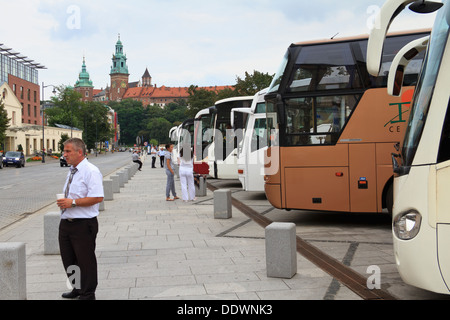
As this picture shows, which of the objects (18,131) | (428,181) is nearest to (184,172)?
(428,181)

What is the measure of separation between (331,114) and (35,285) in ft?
20.9

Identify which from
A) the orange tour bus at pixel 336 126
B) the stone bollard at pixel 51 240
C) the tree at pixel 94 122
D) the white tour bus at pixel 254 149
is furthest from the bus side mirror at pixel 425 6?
the tree at pixel 94 122

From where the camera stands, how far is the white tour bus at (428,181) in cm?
415

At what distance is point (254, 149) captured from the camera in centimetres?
1556

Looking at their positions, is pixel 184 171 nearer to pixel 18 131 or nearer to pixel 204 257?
pixel 204 257

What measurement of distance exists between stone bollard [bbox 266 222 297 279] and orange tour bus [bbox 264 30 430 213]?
12.6ft

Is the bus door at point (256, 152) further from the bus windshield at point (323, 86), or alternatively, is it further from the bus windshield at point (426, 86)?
the bus windshield at point (426, 86)

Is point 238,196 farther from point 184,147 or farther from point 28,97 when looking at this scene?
point 28,97

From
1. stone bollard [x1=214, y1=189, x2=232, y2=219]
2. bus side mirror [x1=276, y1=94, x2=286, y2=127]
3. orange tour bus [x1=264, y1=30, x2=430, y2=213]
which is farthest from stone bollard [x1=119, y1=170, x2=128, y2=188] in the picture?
bus side mirror [x1=276, y1=94, x2=286, y2=127]

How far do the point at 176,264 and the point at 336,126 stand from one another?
15.1 feet

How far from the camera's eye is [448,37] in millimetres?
4426

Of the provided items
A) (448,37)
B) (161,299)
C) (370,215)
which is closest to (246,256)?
(161,299)

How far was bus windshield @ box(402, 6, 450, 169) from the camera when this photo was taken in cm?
451

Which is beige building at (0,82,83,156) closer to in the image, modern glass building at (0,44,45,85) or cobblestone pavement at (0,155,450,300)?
modern glass building at (0,44,45,85)
